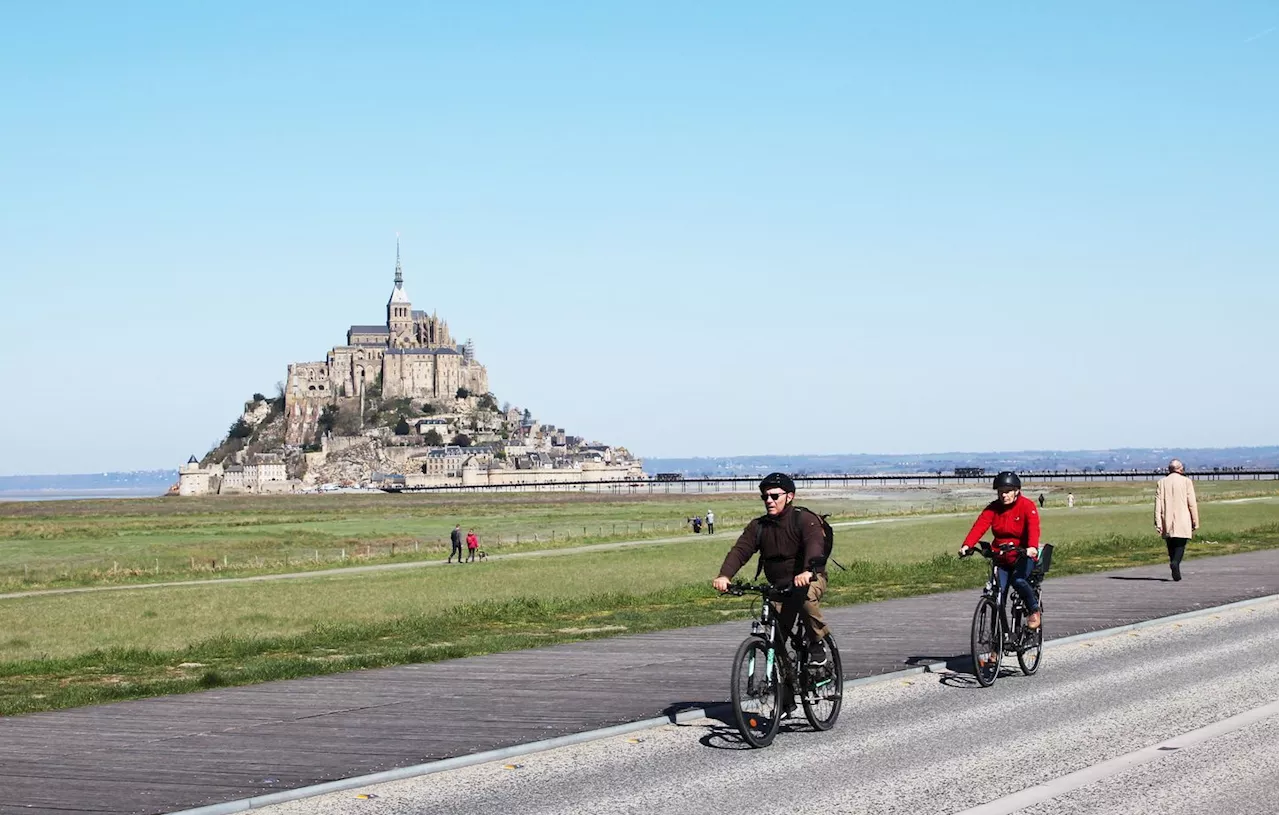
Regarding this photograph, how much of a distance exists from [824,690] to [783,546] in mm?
1307

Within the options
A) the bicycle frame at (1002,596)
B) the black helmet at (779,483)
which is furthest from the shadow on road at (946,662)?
the black helmet at (779,483)

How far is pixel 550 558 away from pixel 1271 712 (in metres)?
39.4

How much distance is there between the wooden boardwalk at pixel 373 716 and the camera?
395 inches

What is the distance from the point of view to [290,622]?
2783 centimetres

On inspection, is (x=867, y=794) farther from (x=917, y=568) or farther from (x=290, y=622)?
(x=917, y=568)

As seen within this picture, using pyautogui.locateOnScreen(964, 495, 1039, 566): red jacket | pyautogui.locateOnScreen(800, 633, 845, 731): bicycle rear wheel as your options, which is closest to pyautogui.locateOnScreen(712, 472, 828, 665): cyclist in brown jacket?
pyautogui.locateOnScreen(800, 633, 845, 731): bicycle rear wheel

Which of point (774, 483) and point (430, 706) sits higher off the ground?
point (774, 483)

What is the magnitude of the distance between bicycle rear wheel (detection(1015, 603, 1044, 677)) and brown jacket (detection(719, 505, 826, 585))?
4.20 metres

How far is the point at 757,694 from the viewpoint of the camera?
445 inches

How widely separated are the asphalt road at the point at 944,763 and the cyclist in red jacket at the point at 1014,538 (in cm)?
103

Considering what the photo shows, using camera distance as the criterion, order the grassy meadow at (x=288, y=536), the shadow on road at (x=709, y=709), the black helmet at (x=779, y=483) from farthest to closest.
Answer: the grassy meadow at (x=288, y=536) → the shadow on road at (x=709, y=709) → the black helmet at (x=779, y=483)

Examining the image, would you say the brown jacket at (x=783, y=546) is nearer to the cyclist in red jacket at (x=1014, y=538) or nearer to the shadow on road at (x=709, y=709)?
the shadow on road at (x=709, y=709)

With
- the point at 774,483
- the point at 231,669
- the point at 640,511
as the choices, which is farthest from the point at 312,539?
the point at 774,483

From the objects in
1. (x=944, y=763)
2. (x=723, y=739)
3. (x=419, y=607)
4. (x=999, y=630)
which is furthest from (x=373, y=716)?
(x=419, y=607)
